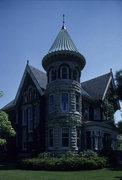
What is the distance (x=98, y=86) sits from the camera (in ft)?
129

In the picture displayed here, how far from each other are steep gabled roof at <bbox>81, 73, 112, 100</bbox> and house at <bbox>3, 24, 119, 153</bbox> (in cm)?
17

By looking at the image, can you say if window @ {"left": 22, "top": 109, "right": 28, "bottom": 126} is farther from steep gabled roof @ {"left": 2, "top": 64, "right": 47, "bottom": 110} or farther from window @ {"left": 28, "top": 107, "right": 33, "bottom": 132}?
steep gabled roof @ {"left": 2, "top": 64, "right": 47, "bottom": 110}

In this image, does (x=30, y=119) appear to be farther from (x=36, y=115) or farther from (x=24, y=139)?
(x=24, y=139)

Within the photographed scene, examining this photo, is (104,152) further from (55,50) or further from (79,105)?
(55,50)

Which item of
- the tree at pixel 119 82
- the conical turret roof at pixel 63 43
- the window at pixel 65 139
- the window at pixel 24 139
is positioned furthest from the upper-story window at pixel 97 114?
the window at pixel 24 139

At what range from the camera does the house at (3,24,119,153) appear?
101ft

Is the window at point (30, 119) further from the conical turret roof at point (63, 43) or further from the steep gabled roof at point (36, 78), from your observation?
the conical turret roof at point (63, 43)

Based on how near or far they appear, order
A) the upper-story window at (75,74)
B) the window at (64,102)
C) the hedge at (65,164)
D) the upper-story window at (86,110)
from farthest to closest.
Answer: the upper-story window at (86,110), the upper-story window at (75,74), the window at (64,102), the hedge at (65,164)

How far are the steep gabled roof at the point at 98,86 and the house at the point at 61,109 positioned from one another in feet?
0.57

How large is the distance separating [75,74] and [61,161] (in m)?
12.2

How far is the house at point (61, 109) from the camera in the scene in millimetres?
30750

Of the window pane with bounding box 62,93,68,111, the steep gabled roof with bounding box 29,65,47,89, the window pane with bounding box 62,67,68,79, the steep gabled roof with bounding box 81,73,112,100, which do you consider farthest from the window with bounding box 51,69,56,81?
the steep gabled roof with bounding box 81,73,112,100

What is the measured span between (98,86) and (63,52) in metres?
10.2

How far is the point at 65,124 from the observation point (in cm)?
3034
